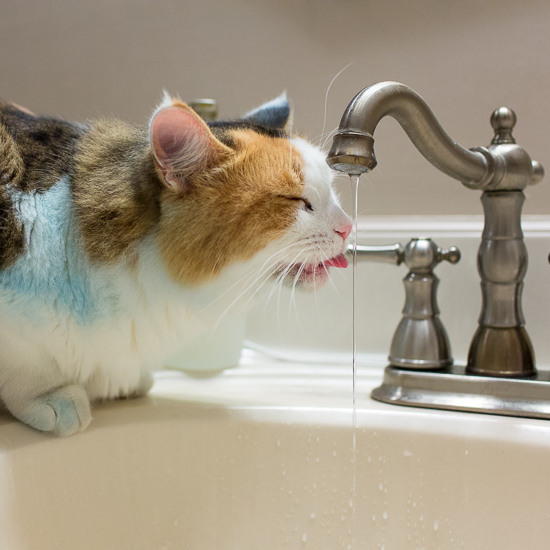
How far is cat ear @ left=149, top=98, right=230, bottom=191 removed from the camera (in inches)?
21.0

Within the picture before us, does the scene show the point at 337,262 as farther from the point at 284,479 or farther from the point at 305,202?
the point at 284,479

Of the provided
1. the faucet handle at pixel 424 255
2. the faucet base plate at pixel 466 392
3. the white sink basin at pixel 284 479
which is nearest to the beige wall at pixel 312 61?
the faucet handle at pixel 424 255

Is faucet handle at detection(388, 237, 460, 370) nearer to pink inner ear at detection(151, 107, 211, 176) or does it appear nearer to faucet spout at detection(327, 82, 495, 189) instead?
faucet spout at detection(327, 82, 495, 189)

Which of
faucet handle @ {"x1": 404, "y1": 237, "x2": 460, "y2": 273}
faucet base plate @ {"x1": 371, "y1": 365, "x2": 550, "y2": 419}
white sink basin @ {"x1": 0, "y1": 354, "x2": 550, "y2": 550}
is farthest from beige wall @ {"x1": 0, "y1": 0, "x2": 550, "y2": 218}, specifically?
white sink basin @ {"x1": 0, "y1": 354, "x2": 550, "y2": 550}

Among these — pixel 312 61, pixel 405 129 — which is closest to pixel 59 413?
pixel 405 129

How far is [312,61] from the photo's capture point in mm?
956

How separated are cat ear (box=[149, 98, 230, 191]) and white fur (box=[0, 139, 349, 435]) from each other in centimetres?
9

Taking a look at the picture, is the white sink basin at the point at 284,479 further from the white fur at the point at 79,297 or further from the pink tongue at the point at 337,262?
the pink tongue at the point at 337,262

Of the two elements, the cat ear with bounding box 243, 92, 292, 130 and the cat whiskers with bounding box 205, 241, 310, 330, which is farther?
the cat ear with bounding box 243, 92, 292, 130

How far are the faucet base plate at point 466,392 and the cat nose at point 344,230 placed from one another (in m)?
0.22

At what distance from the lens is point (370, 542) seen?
1.98 feet

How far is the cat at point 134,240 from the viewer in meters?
0.58

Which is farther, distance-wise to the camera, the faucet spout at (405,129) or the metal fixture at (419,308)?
the metal fixture at (419,308)

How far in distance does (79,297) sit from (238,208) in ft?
0.69
